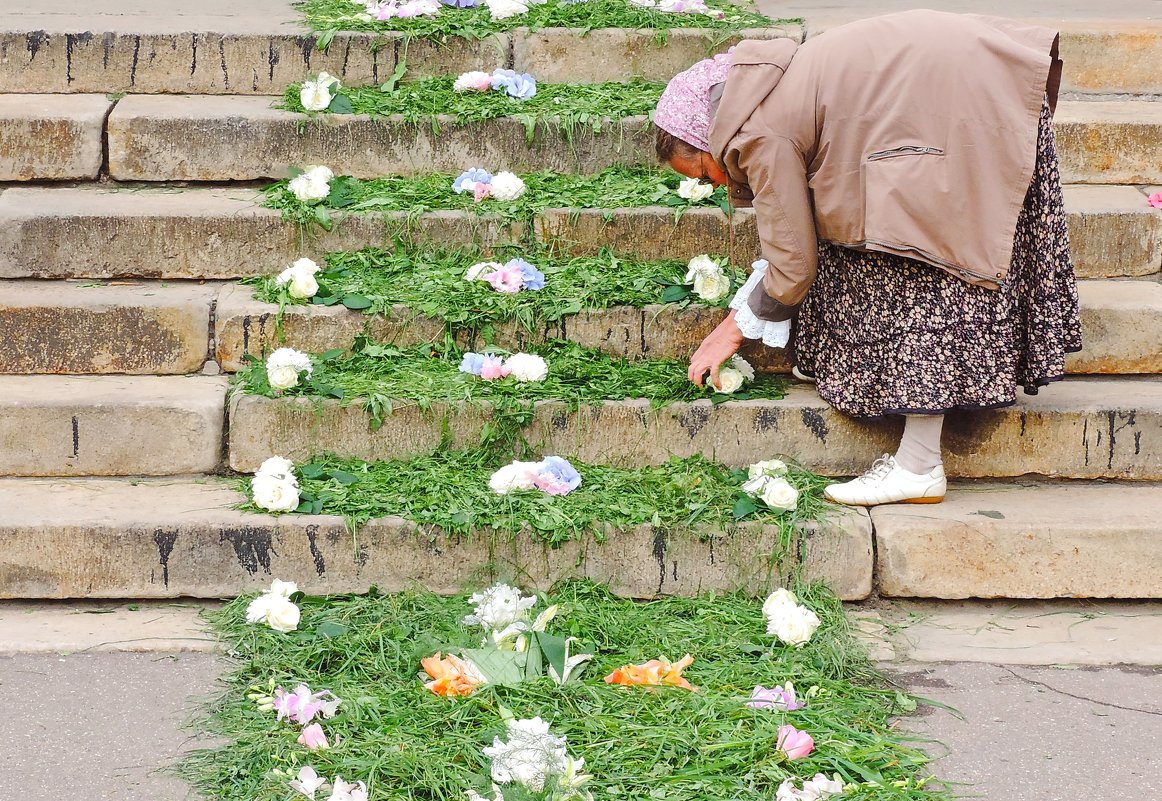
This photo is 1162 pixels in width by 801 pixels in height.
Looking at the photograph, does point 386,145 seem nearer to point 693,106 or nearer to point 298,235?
point 298,235

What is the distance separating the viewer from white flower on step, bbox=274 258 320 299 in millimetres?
3881

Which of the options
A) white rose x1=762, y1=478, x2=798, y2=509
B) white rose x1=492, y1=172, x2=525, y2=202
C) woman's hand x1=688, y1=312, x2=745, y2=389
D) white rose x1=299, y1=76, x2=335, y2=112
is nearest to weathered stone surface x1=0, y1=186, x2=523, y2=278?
white rose x1=492, y1=172, x2=525, y2=202

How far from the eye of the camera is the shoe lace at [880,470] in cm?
353

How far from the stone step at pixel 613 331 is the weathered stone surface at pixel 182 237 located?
0.25 metres

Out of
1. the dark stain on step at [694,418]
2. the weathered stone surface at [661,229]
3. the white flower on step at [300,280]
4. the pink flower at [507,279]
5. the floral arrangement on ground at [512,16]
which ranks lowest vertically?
the dark stain on step at [694,418]

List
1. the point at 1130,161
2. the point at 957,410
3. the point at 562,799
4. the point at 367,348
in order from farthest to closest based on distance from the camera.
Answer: the point at 1130,161
the point at 367,348
the point at 957,410
the point at 562,799

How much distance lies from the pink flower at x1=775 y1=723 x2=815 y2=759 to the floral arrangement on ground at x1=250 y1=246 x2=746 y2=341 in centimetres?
155

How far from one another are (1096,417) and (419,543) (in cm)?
201

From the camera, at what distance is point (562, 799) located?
2.47 metres

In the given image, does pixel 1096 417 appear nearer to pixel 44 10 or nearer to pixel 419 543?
pixel 419 543

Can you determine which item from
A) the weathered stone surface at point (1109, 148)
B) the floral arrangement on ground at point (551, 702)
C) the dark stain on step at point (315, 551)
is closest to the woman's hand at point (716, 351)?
the floral arrangement on ground at point (551, 702)

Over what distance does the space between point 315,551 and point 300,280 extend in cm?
95

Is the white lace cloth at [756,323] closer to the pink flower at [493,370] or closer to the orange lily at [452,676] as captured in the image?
the pink flower at [493,370]

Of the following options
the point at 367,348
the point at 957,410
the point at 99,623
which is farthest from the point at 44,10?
the point at 957,410
